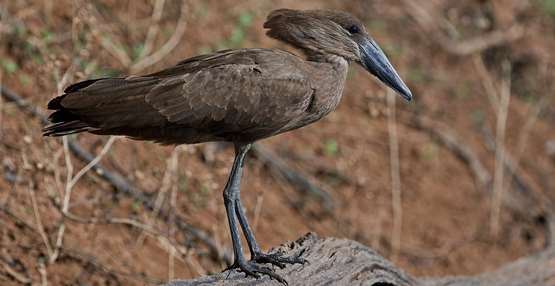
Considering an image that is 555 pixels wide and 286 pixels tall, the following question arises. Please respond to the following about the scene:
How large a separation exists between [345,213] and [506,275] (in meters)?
2.17

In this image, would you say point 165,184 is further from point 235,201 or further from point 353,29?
point 353,29

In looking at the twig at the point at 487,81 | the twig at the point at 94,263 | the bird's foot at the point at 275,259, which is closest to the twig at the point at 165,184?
the twig at the point at 94,263

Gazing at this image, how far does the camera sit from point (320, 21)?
5.39 meters

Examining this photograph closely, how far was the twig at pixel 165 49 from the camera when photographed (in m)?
7.79

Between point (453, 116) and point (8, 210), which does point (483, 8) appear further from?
point (8, 210)

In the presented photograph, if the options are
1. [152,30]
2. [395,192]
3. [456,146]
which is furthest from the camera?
[456,146]

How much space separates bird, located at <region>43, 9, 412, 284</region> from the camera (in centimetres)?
480

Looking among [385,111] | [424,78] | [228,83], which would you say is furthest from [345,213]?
[228,83]

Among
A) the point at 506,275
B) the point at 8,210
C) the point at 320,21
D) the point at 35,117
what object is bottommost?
the point at 506,275

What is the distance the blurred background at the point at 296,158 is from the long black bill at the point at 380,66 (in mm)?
1324

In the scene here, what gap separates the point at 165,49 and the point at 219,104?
3238 mm

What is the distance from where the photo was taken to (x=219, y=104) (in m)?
4.88

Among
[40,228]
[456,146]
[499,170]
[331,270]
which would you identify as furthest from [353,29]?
[456,146]

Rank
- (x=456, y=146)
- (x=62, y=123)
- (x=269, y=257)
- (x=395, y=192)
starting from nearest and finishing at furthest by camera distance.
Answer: (x=62, y=123), (x=269, y=257), (x=395, y=192), (x=456, y=146)
